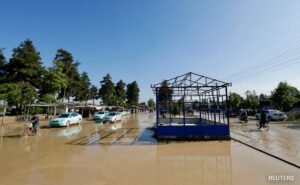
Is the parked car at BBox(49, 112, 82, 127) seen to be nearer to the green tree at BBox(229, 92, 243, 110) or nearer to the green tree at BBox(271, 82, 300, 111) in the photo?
the green tree at BBox(271, 82, 300, 111)

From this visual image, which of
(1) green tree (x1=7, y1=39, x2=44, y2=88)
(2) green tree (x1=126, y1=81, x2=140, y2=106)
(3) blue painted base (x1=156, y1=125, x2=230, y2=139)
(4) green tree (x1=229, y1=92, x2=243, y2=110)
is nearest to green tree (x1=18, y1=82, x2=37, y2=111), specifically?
(1) green tree (x1=7, y1=39, x2=44, y2=88)

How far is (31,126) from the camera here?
54.6 ft

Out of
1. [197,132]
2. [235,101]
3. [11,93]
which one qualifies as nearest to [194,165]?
[197,132]

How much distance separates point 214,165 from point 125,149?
4.45m

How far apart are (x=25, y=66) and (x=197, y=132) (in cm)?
3896

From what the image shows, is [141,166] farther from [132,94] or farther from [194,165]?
[132,94]

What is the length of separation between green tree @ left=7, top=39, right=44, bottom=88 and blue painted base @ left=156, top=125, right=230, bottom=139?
36.5 m

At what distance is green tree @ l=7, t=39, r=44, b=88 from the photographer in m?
40.2

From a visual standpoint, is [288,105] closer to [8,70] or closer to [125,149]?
[125,149]

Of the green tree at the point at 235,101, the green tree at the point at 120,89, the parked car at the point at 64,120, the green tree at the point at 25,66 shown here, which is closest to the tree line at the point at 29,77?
the green tree at the point at 25,66

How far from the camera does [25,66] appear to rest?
134ft

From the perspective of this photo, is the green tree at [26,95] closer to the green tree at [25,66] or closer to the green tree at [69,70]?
the green tree at [25,66]

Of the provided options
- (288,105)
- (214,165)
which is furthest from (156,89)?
(288,105)

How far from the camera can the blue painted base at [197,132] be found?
12.9 meters
